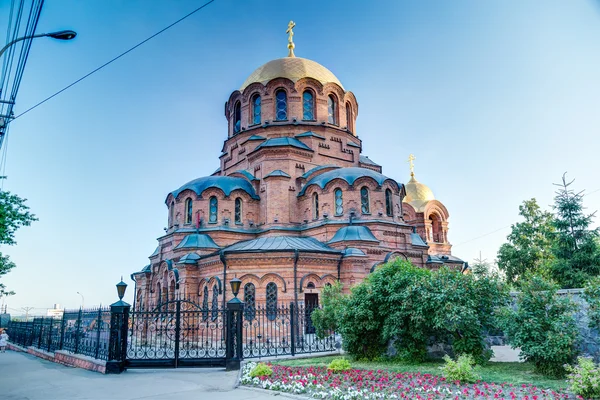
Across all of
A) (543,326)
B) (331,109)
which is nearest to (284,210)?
(331,109)

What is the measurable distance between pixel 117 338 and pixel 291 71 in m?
18.7

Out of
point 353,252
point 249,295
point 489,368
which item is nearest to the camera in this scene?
point 489,368

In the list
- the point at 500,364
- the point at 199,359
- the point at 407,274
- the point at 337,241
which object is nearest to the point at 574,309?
the point at 500,364

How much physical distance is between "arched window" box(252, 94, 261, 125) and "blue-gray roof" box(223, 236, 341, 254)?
8.31 m

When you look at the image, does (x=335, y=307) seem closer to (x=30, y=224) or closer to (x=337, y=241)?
(x=337, y=241)

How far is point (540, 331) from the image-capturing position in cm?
830

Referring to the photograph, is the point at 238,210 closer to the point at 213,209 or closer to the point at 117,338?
the point at 213,209

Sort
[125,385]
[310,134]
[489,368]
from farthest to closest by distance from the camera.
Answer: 1. [310,134]
2. [489,368]
3. [125,385]

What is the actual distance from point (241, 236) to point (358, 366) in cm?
1204

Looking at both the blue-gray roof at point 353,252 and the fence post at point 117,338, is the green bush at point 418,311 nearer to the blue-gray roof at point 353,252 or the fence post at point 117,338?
the fence post at point 117,338

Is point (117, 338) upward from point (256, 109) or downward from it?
downward

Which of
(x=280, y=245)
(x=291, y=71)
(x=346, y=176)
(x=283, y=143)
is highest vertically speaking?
(x=291, y=71)

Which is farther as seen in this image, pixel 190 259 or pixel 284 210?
pixel 284 210

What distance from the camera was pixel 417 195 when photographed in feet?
110
